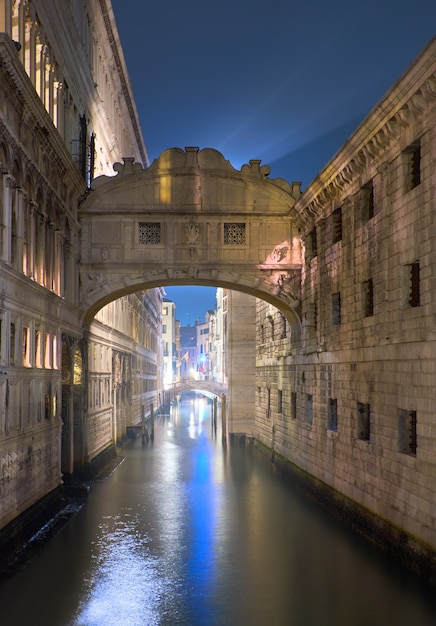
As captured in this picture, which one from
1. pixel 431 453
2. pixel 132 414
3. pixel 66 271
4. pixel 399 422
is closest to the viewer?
pixel 431 453

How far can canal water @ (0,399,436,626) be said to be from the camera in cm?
1282

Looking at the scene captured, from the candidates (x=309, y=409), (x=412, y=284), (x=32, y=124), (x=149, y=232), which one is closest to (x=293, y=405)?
(x=309, y=409)

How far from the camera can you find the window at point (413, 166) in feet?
50.8

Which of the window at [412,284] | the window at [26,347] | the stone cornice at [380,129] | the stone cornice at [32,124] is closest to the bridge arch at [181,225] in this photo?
the stone cornice at [32,124]

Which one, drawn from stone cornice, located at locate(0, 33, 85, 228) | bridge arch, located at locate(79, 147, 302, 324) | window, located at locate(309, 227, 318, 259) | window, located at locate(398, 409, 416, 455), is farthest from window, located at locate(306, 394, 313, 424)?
stone cornice, located at locate(0, 33, 85, 228)

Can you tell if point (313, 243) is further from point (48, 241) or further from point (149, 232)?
point (48, 241)

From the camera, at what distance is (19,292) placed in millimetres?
16594

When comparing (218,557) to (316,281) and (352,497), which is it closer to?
(352,497)

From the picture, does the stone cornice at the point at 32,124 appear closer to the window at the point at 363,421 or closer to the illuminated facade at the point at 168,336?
the window at the point at 363,421

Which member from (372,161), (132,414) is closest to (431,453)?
(372,161)

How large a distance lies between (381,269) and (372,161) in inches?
111

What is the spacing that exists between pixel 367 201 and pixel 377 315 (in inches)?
138

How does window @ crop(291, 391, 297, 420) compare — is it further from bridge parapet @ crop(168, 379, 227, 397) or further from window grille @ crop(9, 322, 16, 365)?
bridge parapet @ crop(168, 379, 227, 397)

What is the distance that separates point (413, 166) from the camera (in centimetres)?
1573
